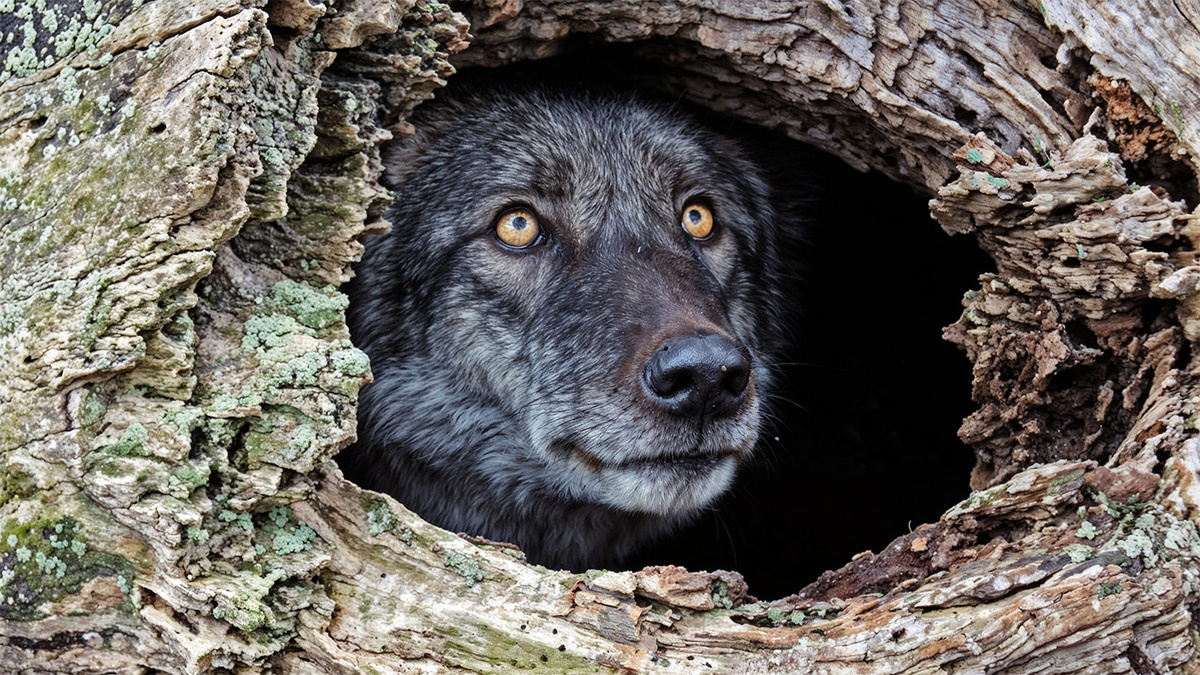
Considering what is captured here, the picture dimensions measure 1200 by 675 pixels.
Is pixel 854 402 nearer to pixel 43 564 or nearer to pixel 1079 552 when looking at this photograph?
pixel 1079 552

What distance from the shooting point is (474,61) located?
3580mm

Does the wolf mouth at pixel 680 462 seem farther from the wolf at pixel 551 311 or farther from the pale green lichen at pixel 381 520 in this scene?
the pale green lichen at pixel 381 520

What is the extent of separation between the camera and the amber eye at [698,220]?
13.3ft

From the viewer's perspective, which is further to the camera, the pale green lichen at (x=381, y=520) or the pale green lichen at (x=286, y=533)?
the pale green lichen at (x=381, y=520)

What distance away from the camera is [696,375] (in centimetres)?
301

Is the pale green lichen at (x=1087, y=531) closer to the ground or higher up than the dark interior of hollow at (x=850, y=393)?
higher up

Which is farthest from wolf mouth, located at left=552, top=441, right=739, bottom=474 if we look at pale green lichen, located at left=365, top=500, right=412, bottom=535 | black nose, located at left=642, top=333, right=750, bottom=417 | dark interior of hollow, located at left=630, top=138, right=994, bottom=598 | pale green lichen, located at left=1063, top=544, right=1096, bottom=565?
dark interior of hollow, located at left=630, top=138, right=994, bottom=598

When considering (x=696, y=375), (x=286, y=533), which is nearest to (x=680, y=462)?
(x=696, y=375)

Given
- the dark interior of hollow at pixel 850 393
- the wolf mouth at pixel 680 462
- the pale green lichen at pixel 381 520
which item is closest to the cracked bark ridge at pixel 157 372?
the pale green lichen at pixel 381 520

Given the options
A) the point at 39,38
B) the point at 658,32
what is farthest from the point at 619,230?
the point at 39,38

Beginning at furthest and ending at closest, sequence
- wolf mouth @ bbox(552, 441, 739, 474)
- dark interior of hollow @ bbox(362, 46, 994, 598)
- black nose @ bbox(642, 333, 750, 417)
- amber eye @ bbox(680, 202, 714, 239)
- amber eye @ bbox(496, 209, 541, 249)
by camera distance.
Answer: dark interior of hollow @ bbox(362, 46, 994, 598)
amber eye @ bbox(680, 202, 714, 239)
amber eye @ bbox(496, 209, 541, 249)
wolf mouth @ bbox(552, 441, 739, 474)
black nose @ bbox(642, 333, 750, 417)

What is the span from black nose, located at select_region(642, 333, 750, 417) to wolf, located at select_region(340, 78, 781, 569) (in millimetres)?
66

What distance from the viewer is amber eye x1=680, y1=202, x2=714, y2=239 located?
406cm

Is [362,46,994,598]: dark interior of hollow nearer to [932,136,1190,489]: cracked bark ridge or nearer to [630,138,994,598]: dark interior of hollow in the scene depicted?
[630,138,994,598]: dark interior of hollow
